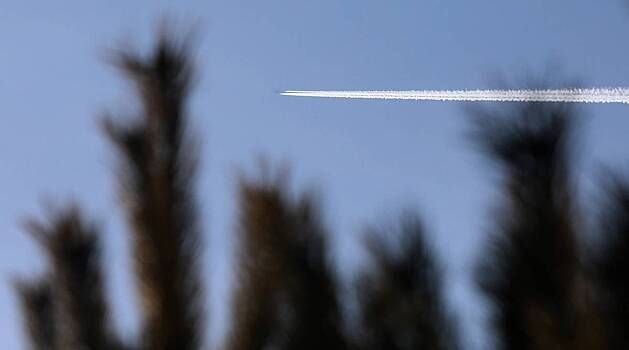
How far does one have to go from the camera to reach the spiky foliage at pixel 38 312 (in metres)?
1.92

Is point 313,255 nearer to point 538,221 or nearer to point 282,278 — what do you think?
point 282,278

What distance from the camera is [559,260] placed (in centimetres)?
104

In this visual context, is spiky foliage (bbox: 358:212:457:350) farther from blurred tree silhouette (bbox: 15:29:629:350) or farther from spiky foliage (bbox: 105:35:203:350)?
spiky foliage (bbox: 105:35:203:350)

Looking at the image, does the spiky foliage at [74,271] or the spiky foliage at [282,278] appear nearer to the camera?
the spiky foliage at [282,278]

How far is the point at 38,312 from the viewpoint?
195cm

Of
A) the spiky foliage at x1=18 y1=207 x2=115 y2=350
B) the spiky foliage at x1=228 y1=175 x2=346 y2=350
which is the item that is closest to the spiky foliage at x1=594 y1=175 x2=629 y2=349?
the spiky foliage at x1=228 y1=175 x2=346 y2=350

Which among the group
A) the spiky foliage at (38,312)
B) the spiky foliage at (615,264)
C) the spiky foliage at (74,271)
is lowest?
the spiky foliage at (38,312)

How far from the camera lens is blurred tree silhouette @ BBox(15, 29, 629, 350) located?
108 cm

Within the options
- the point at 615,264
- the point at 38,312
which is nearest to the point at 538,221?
the point at 615,264

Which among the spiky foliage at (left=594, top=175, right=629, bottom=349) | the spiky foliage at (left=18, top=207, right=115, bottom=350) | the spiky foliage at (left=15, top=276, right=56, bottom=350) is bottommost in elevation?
the spiky foliage at (left=15, top=276, right=56, bottom=350)

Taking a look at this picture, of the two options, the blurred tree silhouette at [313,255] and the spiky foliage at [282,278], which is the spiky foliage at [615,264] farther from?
the spiky foliage at [282,278]

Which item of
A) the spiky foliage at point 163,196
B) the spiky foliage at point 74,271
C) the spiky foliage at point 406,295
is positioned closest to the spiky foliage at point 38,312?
the spiky foliage at point 74,271

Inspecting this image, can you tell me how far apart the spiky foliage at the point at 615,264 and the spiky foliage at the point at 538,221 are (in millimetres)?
112

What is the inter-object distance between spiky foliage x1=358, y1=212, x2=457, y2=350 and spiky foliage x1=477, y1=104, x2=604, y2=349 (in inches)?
7.3
